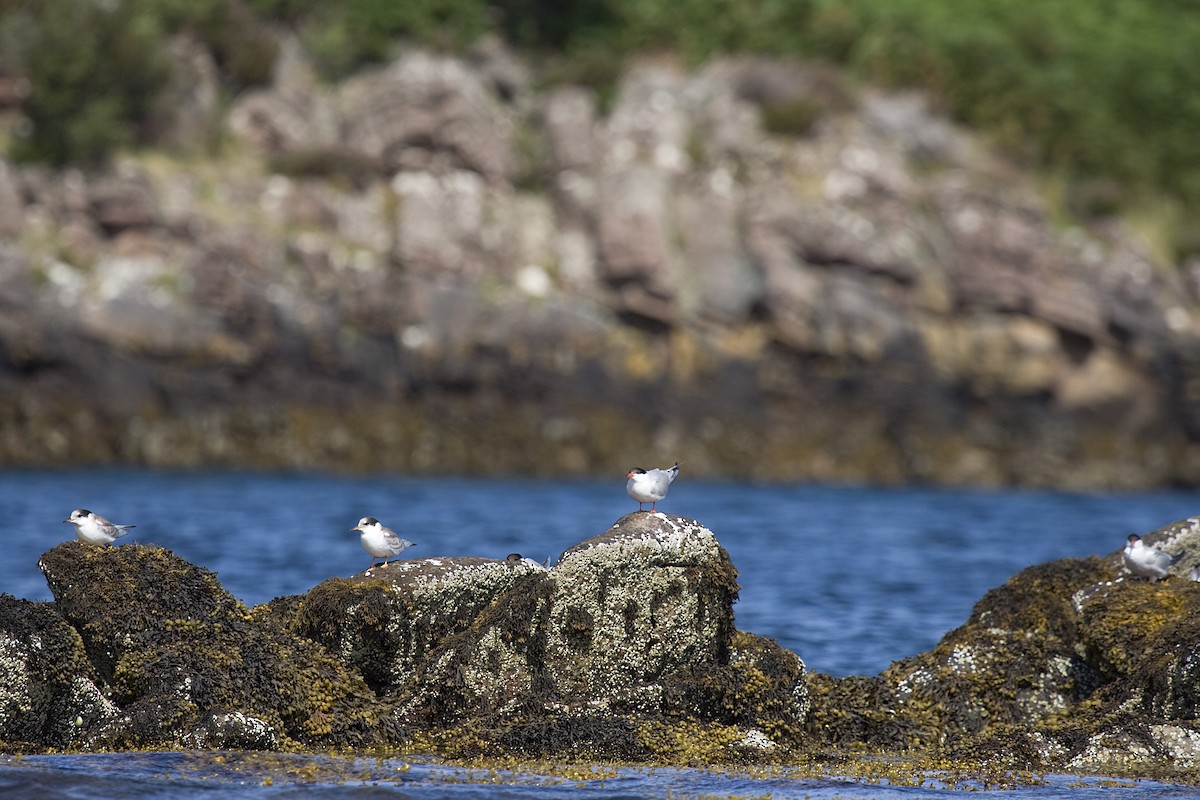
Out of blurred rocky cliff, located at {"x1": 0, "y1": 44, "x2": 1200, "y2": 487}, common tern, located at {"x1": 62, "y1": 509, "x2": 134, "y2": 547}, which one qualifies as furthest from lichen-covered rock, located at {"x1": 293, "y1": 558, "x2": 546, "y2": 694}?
blurred rocky cliff, located at {"x1": 0, "y1": 44, "x2": 1200, "y2": 487}

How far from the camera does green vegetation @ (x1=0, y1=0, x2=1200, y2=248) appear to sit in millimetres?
38656

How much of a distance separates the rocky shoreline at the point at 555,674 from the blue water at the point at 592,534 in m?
0.53

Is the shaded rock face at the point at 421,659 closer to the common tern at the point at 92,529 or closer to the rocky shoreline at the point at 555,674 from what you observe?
the rocky shoreline at the point at 555,674

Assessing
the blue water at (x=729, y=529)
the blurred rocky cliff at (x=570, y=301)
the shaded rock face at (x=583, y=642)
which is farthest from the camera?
the blurred rocky cliff at (x=570, y=301)

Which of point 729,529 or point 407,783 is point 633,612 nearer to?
point 407,783

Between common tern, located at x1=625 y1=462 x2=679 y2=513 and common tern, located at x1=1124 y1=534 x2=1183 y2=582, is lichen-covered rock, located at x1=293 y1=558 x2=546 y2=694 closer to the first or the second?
common tern, located at x1=625 y1=462 x2=679 y2=513

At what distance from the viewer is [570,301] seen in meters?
36.8

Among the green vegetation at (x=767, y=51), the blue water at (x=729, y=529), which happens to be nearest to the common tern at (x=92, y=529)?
the blue water at (x=729, y=529)

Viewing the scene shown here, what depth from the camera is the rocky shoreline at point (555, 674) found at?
1015 centimetres

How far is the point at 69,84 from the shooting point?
38281 mm

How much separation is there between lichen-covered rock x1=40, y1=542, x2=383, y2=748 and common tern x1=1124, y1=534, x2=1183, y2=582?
5.70 m

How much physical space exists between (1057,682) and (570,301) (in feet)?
84.4

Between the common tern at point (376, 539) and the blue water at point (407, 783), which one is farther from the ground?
the common tern at point (376, 539)

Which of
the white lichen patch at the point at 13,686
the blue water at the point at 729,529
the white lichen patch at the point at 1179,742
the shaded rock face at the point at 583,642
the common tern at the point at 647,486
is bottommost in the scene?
the white lichen patch at the point at 1179,742
